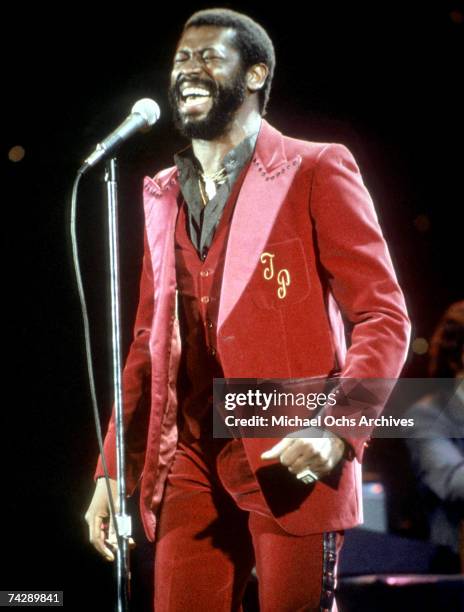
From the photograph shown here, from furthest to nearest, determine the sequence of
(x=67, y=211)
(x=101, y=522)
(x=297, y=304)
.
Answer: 1. (x=67, y=211)
2. (x=101, y=522)
3. (x=297, y=304)

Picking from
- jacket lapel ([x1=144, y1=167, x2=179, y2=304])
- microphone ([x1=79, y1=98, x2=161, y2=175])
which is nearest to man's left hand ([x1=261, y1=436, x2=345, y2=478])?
jacket lapel ([x1=144, y1=167, x2=179, y2=304])

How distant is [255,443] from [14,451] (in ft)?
4.96

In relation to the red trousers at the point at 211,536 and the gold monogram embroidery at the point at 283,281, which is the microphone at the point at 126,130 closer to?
the gold monogram embroidery at the point at 283,281

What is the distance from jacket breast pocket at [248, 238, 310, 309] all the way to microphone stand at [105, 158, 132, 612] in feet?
1.06

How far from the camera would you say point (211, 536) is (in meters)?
1.94

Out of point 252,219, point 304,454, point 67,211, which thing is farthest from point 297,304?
point 67,211

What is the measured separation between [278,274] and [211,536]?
23.4 inches

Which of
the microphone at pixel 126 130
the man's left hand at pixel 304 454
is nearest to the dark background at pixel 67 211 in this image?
the microphone at pixel 126 130

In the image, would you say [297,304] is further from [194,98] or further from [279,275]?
[194,98]

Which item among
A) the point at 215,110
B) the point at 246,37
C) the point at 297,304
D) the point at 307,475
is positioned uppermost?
the point at 246,37

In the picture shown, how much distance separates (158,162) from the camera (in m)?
3.04

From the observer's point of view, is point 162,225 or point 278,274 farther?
point 162,225

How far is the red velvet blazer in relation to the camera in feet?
5.93

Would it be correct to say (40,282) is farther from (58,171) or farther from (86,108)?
(86,108)
